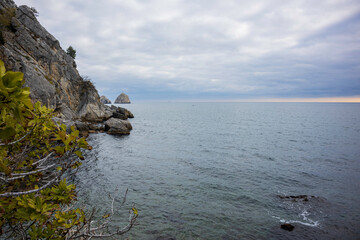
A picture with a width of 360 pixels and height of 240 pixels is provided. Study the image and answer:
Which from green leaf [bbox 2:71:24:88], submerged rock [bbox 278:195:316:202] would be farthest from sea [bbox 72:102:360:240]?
green leaf [bbox 2:71:24:88]

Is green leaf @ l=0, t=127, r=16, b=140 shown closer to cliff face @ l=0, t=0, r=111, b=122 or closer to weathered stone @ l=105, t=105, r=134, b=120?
cliff face @ l=0, t=0, r=111, b=122

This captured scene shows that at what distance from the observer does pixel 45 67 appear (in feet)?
149

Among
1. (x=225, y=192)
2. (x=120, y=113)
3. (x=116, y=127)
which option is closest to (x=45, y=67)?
(x=116, y=127)

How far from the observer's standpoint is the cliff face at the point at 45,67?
115 feet

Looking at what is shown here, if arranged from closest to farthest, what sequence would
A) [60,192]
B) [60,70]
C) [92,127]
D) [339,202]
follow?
[60,192] < [339,202] < [92,127] < [60,70]

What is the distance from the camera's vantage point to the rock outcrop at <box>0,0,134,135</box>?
34.9m

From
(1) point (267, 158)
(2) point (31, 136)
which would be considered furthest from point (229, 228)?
(1) point (267, 158)

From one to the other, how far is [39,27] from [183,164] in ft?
168

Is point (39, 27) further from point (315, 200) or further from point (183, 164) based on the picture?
point (315, 200)

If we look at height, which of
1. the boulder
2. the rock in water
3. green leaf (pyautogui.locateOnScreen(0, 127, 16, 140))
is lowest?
the rock in water

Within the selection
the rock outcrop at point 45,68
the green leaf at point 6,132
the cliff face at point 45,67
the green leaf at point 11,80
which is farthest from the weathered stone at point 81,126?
the green leaf at point 11,80

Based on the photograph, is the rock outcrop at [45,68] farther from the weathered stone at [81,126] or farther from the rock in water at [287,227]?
the rock in water at [287,227]

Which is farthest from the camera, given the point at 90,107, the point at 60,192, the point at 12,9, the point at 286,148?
the point at 90,107

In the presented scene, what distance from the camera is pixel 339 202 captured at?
16547 millimetres
